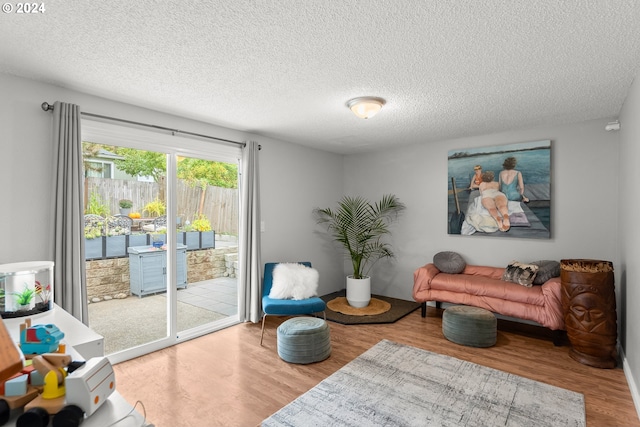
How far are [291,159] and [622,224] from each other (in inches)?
150

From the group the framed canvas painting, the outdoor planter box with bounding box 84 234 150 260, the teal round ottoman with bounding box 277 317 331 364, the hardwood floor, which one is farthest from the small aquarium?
the framed canvas painting

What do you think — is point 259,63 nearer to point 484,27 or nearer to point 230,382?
point 484,27

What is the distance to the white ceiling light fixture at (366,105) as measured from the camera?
9.73ft

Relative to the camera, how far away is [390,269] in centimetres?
541

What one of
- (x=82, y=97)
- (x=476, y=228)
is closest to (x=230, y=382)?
(x=82, y=97)

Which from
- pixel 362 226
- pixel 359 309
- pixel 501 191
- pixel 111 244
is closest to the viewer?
pixel 111 244

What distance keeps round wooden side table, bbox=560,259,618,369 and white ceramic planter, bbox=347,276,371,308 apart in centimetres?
231

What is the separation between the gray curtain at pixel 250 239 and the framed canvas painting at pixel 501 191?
8.81 feet

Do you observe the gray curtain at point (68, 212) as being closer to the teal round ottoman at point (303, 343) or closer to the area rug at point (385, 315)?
the teal round ottoman at point (303, 343)

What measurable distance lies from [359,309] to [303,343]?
175 centimetres

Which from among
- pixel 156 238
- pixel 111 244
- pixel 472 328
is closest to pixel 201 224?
pixel 156 238

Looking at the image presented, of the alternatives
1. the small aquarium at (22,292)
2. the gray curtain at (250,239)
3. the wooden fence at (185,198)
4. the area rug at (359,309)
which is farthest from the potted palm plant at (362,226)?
the small aquarium at (22,292)

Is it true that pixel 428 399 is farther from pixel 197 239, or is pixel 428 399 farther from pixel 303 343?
pixel 197 239

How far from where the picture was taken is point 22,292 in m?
2.06
